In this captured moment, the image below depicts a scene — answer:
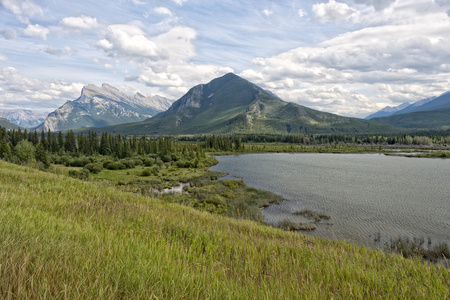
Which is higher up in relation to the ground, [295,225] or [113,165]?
[113,165]

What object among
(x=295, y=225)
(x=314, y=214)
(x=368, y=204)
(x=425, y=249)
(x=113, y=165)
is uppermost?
(x=113, y=165)

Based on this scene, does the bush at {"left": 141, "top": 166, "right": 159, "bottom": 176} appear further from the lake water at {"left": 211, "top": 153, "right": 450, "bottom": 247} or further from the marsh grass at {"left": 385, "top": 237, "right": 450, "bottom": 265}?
the marsh grass at {"left": 385, "top": 237, "right": 450, "bottom": 265}

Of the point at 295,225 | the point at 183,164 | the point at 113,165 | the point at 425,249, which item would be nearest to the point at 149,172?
the point at 113,165

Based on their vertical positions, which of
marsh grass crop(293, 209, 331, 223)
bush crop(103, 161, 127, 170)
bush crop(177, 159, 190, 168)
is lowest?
marsh grass crop(293, 209, 331, 223)

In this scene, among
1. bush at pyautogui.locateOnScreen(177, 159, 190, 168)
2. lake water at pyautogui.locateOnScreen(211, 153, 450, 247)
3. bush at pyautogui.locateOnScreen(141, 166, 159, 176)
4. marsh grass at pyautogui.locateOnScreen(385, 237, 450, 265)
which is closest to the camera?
marsh grass at pyautogui.locateOnScreen(385, 237, 450, 265)

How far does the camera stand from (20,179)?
41.8ft

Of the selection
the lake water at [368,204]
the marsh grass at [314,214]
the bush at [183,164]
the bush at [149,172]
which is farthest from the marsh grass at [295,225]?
the bush at [183,164]

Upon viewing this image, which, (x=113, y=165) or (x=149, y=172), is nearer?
(x=149, y=172)

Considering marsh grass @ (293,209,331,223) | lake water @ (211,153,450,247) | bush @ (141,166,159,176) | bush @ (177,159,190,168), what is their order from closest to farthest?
1. lake water @ (211,153,450,247)
2. marsh grass @ (293,209,331,223)
3. bush @ (141,166,159,176)
4. bush @ (177,159,190,168)

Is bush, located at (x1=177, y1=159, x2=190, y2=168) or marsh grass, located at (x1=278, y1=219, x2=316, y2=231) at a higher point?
bush, located at (x1=177, y1=159, x2=190, y2=168)

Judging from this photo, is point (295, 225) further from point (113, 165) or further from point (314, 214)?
point (113, 165)

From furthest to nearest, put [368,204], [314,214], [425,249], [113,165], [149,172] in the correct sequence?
[113,165], [149,172], [368,204], [314,214], [425,249]

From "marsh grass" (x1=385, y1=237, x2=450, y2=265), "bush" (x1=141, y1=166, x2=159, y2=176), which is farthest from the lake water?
"bush" (x1=141, y1=166, x2=159, y2=176)

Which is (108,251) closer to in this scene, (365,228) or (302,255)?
(302,255)
